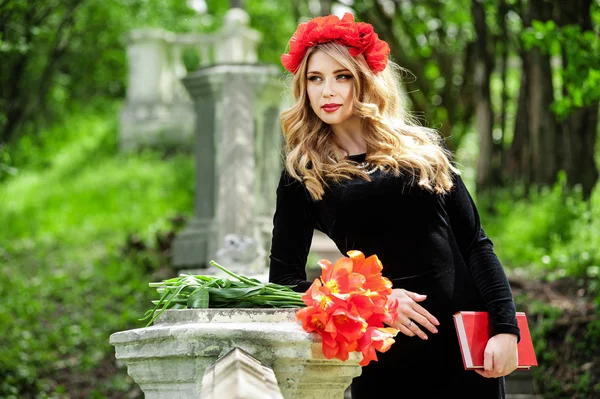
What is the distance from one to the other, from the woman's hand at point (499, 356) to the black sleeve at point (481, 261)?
0.09 feet

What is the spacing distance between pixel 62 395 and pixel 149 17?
12.9 meters

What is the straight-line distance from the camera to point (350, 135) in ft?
10.2

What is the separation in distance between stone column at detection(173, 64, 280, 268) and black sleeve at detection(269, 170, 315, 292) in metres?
5.57

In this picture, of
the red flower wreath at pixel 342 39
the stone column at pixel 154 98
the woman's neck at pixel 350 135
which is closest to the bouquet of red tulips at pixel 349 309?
the woman's neck at pixel 350 135

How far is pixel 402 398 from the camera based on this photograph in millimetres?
2838

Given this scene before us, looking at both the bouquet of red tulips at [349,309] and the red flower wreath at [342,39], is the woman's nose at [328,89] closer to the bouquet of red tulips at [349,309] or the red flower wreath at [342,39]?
the red flower wreath at [342,39]

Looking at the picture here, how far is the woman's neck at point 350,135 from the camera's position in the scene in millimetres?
3084

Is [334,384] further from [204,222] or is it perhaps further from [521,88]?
[521,88]

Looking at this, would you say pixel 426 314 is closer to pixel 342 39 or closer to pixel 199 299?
pixel 199 299

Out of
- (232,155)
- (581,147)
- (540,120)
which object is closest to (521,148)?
(540,120)

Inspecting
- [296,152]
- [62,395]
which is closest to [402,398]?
[296,152]

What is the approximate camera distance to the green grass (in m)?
8.23

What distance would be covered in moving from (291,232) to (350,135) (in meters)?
0.43

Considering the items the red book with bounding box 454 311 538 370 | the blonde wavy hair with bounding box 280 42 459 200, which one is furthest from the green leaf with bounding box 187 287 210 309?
the red book with bounding box 454 311 538 370
